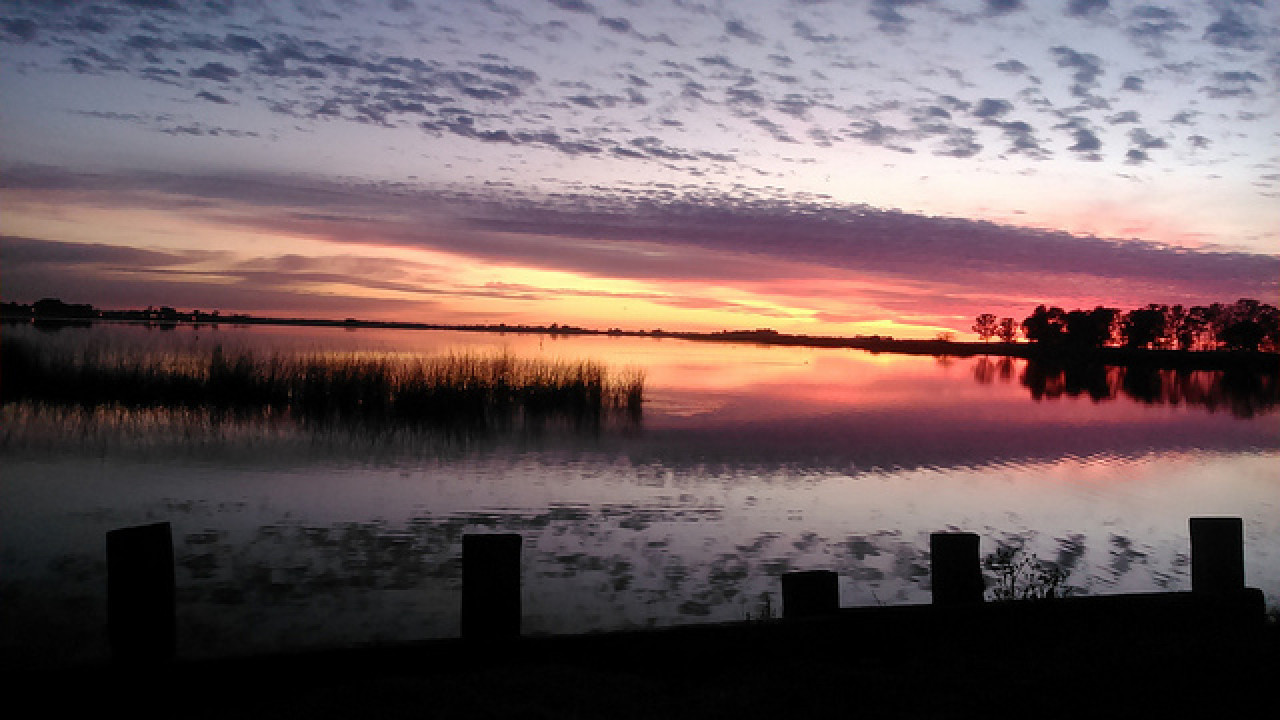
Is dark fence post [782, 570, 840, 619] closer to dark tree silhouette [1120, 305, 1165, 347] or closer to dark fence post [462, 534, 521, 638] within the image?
dark fence post [462, 534, 521, 638]

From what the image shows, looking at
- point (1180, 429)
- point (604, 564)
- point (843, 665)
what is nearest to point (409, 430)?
point (604, 564)

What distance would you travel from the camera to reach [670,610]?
9.26 m

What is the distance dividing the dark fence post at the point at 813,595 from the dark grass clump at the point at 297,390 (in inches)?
725

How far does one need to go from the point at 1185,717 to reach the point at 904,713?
1.54m

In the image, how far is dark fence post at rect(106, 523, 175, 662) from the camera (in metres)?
5.17

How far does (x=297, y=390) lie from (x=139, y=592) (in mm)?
21330

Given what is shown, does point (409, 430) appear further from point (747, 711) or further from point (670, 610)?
point (747, 711)

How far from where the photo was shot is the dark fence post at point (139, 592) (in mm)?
5168

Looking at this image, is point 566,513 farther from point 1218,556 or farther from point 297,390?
point 297,390

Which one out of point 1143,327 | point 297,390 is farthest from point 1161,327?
point 297,390

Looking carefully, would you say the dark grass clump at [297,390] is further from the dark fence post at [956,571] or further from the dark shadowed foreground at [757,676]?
the dark shadowed foreground at [757,676]

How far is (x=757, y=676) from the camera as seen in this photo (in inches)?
203

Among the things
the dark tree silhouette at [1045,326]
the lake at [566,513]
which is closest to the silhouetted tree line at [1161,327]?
the dark tree silhouette at [1045,326]

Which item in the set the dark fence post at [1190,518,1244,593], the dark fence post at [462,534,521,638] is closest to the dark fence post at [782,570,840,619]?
the dark fence post at [462,534,521,638]
